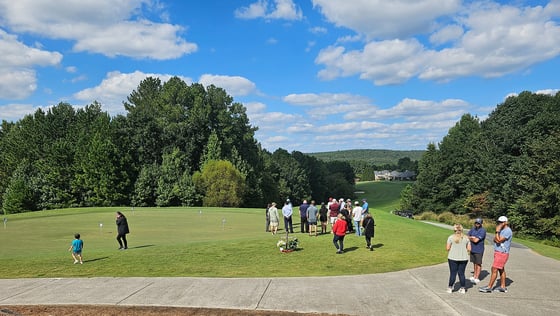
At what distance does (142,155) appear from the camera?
6900 centimetres

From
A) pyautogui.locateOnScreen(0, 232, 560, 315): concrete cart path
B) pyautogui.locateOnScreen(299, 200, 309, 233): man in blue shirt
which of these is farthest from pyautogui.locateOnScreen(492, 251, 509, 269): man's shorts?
pyautogui.locateOnScreen(299, 200, 309, 233): man in blue shirt

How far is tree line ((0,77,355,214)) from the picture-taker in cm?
6222

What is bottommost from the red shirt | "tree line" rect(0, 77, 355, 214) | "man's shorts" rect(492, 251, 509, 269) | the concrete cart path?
the concrete cart path

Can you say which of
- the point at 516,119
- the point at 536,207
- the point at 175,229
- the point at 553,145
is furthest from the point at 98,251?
the point at 516,119

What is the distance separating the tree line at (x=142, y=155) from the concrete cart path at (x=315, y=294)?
50252 mm

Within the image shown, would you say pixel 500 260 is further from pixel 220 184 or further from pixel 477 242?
pixel 220 184

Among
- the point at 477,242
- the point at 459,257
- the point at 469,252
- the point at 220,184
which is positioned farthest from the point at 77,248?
the point at 220,184

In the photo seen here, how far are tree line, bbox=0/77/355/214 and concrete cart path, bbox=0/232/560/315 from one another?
165 feet

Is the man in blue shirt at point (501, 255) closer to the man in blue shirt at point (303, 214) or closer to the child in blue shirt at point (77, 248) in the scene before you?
the man in blue shirt at point (303, 214)

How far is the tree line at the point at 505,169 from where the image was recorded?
4038cm

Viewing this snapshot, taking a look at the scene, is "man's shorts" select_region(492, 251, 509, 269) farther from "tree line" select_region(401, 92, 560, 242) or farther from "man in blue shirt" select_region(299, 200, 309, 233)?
"tree line" select_region(401, 92, 560, 242)

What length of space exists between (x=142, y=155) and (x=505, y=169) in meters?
55.8

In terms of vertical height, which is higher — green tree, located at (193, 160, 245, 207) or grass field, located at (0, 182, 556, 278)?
green tree, located at (193, 160, 245, 207)

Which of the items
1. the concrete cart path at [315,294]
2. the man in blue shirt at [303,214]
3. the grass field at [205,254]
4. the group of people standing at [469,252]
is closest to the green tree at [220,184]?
the grass field at [205,254]
